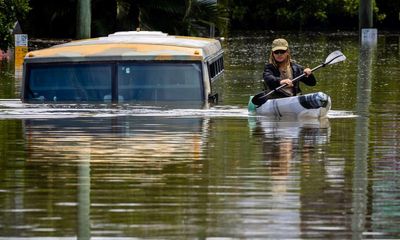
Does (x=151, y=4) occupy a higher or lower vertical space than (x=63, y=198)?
higher

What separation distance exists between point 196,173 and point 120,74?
7.65m

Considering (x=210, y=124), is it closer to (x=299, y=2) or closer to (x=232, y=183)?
(x=232, y=183)

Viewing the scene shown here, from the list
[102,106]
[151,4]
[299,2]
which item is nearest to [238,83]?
[102,106]

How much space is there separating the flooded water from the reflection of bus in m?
0.24

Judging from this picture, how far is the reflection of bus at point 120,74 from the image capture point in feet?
69.4

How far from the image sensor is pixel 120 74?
21.2m

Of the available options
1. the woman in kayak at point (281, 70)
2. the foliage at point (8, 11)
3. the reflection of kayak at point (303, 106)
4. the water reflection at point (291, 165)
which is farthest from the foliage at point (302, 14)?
the water reflection at point (291, 165)

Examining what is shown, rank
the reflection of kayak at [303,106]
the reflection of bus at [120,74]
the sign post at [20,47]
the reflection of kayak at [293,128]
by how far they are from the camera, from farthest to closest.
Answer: the sign post at [20,47] < the reflection of bus at [120,74] < the reflection of kayak at [303,106] < the reflection of kayak at [293,128]

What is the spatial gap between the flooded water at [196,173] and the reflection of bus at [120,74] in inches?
9.4

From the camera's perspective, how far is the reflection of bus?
2116 centimetres

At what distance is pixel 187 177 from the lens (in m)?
13.4

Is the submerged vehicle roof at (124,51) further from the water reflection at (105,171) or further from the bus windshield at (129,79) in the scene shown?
the water reflection at (105,171)

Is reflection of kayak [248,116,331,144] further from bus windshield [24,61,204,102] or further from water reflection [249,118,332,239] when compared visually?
bus windshield [24,61,204,102]

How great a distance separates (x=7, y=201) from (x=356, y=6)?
70285mm
